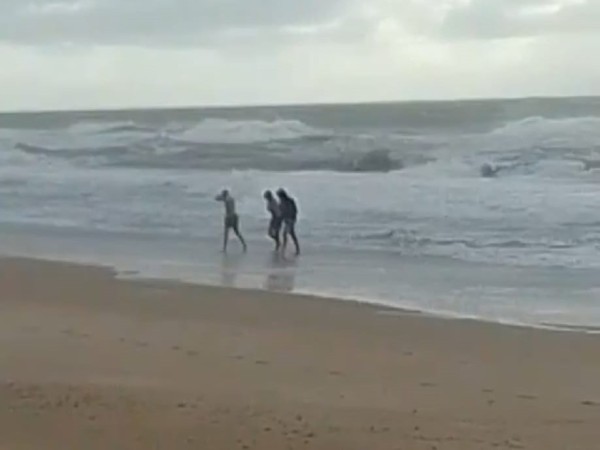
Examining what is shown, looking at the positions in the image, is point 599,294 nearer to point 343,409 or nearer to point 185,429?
point 343,409

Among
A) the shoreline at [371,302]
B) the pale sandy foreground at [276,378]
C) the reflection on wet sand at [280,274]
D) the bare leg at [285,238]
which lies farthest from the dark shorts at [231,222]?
the pale sandy foreground at [276,378]

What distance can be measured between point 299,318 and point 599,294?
367cm

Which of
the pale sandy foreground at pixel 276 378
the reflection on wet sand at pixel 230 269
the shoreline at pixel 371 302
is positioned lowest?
the reflection on wet sand at pixel 230 269

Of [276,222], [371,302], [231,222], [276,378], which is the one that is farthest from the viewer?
[231,222]

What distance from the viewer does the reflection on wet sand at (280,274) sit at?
1340cm

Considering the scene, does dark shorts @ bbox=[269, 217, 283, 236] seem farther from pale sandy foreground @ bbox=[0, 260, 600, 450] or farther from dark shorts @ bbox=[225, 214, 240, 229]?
pale sandy foreground @ bbox=[0, 260, 600, 450]

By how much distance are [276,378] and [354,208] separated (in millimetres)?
15491

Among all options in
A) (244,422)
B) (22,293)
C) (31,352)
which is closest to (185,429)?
(244,422)

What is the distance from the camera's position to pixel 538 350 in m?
9.30

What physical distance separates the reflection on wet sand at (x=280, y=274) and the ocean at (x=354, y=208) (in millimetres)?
53

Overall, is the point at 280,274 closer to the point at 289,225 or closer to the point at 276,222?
the point at 289,225

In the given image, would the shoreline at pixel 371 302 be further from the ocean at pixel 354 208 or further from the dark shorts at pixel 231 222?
the dark shorts at pixel 231 222

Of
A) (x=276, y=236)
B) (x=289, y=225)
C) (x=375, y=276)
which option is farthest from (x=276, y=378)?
(x=276, y=236)

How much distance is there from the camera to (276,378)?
7.92 metres
